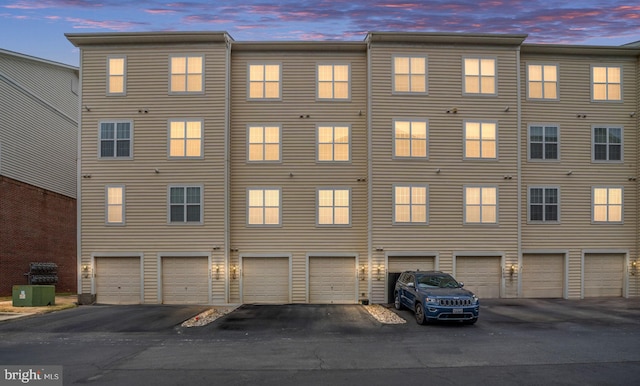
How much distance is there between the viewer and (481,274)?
26.7m

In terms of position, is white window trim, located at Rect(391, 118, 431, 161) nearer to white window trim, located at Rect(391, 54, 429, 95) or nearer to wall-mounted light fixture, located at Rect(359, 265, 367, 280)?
white window trim, located at Rect(391, 54, 429, 95)

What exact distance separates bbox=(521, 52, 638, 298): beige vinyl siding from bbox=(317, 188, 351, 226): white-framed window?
893cm

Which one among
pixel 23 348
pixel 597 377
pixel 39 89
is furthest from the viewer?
pixel 39 89

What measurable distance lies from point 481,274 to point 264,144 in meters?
12.6

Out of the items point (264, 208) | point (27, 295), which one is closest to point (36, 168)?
point (27, 295)

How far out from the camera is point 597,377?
11531 millimetres

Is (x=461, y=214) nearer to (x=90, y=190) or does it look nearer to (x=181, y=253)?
(x=181, y=253)

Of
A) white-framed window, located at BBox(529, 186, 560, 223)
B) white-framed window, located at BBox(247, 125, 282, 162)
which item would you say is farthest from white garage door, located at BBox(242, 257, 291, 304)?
white-framed window, located at BBox(529, 186, 560, 223)

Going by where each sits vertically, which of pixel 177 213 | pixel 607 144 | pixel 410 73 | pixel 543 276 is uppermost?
pixel 410 73

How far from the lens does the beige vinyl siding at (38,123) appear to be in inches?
1209

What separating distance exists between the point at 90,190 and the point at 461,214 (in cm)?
1833

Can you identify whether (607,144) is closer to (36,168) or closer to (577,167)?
(577,167)

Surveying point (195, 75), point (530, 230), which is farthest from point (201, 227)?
point (530, 230)

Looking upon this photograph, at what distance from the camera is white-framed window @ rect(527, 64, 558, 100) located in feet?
90.7
